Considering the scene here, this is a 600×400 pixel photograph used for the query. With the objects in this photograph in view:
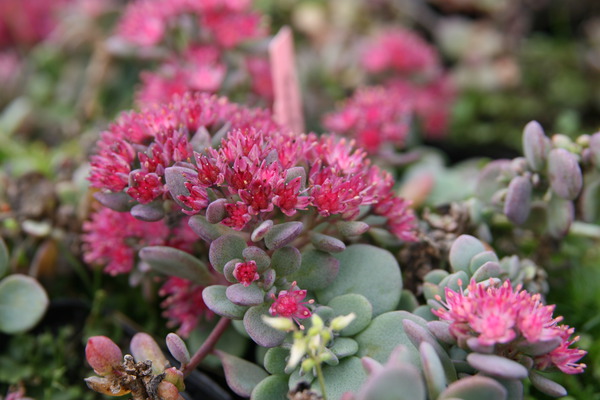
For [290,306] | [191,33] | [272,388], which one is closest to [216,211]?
[290,306]

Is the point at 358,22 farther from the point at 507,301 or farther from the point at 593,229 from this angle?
the point at 507,301

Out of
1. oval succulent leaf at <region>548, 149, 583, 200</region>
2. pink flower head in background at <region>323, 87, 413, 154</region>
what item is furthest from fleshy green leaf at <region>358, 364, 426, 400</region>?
pink flower head in background at <region>323, 87, 413, 154</region>

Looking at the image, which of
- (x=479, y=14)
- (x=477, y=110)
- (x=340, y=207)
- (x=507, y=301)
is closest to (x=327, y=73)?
(x=477, y=110)

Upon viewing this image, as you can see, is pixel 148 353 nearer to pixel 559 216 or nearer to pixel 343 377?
pixel 343 377

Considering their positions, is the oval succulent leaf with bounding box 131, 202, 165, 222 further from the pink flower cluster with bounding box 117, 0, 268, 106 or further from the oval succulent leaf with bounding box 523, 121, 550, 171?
the oval succulent leaf with bounding box 523, 121, 550, 171

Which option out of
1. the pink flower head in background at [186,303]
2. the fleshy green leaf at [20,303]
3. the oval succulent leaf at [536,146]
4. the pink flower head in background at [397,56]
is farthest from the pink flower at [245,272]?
the pink flower head in background at [397,56]
